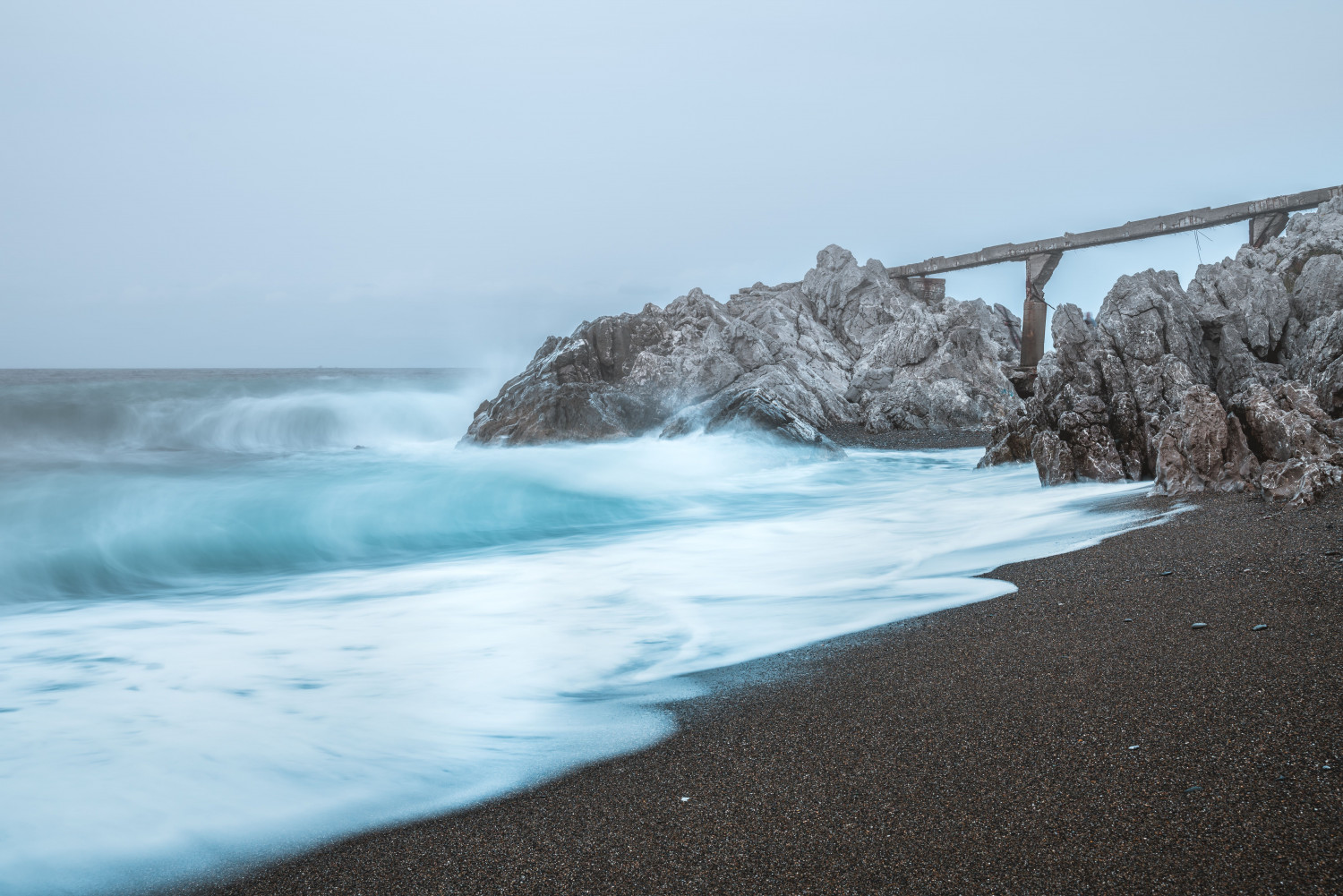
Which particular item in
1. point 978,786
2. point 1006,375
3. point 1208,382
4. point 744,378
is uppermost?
point 744,378

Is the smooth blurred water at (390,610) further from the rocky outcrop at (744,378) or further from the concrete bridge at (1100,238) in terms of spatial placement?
the concrete bridge at (1100,238)

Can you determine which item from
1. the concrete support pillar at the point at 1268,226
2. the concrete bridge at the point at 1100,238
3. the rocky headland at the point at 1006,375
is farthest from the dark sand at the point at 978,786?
the concrete support pillar at the point at 1268,226

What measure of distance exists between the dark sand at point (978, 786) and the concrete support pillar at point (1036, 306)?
14.5 m

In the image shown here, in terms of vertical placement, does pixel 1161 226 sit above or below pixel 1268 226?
above

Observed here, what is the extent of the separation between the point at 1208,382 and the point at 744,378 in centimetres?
986

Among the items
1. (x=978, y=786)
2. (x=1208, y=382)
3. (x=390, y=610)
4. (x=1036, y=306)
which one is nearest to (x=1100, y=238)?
(x=1036, y=306)

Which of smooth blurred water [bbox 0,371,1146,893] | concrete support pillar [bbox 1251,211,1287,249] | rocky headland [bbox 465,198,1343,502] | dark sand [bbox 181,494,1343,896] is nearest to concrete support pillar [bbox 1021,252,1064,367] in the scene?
rocky headland [bbox 465,198,1343,502]

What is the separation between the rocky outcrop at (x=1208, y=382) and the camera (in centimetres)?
573

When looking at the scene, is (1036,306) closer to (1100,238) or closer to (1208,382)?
(1100,238)

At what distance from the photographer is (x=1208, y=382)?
31.5 ft

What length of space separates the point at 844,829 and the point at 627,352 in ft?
57.3

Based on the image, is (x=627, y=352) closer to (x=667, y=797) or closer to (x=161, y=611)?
(x=161, y=611)

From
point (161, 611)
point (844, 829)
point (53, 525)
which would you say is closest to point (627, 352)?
point (53, 525)

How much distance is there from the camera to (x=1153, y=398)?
26.3ft
